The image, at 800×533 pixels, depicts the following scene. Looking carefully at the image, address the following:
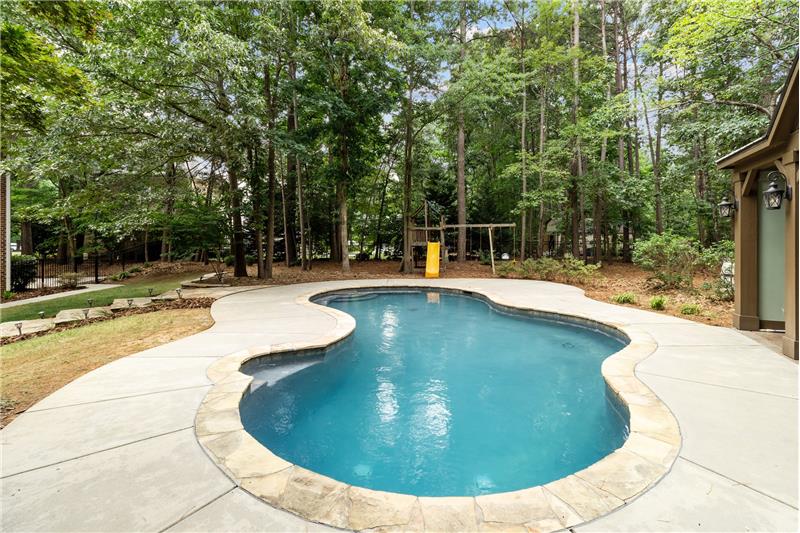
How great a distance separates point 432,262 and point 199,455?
1079cm

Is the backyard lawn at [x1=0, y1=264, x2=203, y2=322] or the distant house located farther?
the backyard lawn at [x1=0, y1=264, x2=203, y2=322]

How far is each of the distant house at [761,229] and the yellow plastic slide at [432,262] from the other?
323 inches

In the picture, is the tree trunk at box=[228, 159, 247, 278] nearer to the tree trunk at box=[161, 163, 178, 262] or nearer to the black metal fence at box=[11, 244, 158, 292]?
the tree trunk at box=[161, 163, 178, 262]

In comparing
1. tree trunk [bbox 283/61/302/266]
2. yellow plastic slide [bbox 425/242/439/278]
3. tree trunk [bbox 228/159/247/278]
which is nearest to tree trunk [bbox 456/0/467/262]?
yellow plastic slide [bbox 425/242/439/278]

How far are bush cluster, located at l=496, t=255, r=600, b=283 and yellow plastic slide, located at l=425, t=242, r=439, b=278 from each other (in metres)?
2.14

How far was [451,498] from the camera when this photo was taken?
179 cm

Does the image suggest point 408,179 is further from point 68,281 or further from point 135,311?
point 68,281

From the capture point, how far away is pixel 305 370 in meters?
4.18

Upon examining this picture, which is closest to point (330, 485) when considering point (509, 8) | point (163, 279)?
point (163, 279)

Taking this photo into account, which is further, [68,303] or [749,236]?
[68,303]

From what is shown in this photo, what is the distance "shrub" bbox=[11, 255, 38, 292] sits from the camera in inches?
372

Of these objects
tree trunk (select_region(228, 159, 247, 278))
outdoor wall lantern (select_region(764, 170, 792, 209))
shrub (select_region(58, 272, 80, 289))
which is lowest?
shrub (select_region(58, 272, 80, 289))

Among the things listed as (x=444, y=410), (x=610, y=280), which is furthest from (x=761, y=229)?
(x=610, y=280)

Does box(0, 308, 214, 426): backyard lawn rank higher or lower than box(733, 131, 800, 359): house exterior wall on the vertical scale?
lower
